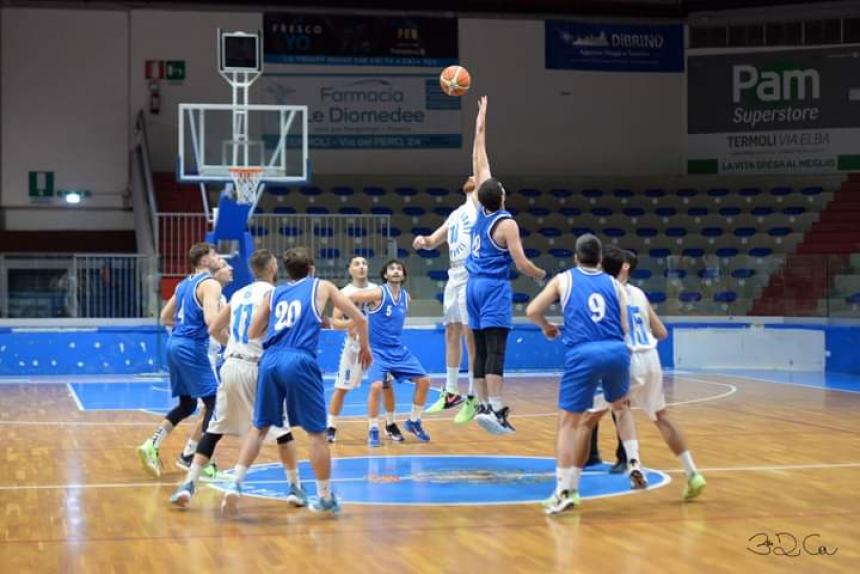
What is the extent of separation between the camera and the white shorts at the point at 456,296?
36.5 ft

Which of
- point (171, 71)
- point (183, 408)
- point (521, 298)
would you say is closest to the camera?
point (183, 408)

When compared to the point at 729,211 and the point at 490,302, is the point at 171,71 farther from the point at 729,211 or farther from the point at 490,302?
the point at 490,302

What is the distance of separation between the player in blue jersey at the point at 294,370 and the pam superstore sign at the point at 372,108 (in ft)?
68.4

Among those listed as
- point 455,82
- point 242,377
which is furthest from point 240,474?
point 455,82

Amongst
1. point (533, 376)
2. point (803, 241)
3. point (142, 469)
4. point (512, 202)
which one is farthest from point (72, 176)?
point (142, 469)

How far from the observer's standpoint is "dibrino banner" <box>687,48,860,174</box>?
29641mm

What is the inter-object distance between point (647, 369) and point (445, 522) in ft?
6.43

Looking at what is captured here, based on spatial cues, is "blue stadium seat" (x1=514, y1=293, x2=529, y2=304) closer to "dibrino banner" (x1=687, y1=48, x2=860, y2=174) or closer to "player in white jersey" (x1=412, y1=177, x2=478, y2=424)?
"dibrino banner" (x1=687, y1=48, x2=860, y2=174)

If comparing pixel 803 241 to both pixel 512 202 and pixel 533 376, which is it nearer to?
pixel 512 202

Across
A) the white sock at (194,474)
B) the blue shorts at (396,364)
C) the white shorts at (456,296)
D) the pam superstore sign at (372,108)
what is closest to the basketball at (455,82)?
the white shorts at (456,296)

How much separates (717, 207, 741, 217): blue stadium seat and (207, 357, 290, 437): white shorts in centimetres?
2119

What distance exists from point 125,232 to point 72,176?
1.73m

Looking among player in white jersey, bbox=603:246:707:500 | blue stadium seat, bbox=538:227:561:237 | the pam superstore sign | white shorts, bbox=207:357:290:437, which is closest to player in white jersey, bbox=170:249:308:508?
white shorts, bbox=207:357:290:437

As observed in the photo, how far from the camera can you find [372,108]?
95.3 ft
